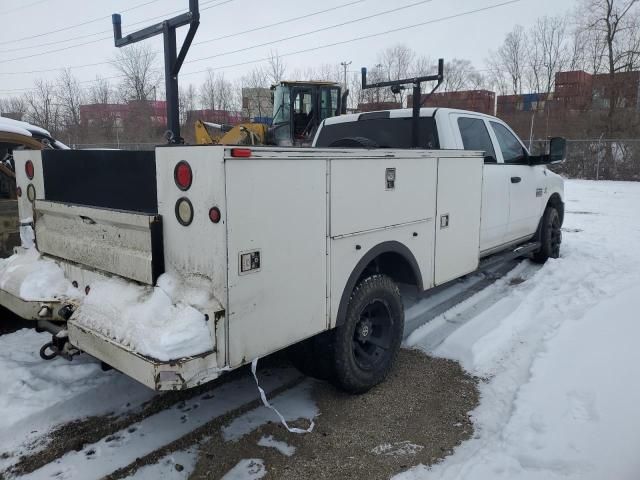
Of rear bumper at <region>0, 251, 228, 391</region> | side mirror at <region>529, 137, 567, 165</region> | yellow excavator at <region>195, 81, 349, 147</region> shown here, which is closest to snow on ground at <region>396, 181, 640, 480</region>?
rear bumper at <region>0, 251, 228, 391</region>

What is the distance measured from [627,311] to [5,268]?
565 centimetres

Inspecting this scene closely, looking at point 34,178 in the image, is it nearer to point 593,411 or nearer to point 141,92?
point 593,411

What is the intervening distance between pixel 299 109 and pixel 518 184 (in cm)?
1008

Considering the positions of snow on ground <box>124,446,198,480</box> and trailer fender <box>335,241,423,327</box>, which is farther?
trailer fender <box>335,241,423,327</box>

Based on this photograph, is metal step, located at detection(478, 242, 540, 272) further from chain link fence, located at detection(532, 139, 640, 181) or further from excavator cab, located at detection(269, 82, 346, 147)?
chain link fence, located at detection(532, 139, 640, 181)

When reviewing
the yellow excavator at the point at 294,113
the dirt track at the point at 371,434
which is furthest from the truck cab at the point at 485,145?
the yellow excavator at the point at 294,113

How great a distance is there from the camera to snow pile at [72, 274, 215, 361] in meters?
2.45

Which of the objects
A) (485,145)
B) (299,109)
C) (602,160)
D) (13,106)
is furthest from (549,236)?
(13,106)

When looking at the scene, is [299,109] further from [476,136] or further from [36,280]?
[36,280]

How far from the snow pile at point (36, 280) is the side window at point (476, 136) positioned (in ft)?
12.9

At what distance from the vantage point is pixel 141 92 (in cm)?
4656

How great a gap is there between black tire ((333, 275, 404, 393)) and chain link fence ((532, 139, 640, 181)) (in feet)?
73.1

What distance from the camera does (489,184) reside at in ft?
17.7

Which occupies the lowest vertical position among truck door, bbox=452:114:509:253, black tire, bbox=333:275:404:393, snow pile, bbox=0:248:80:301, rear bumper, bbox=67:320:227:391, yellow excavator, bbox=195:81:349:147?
black tire, bbox=333:275:404:393
